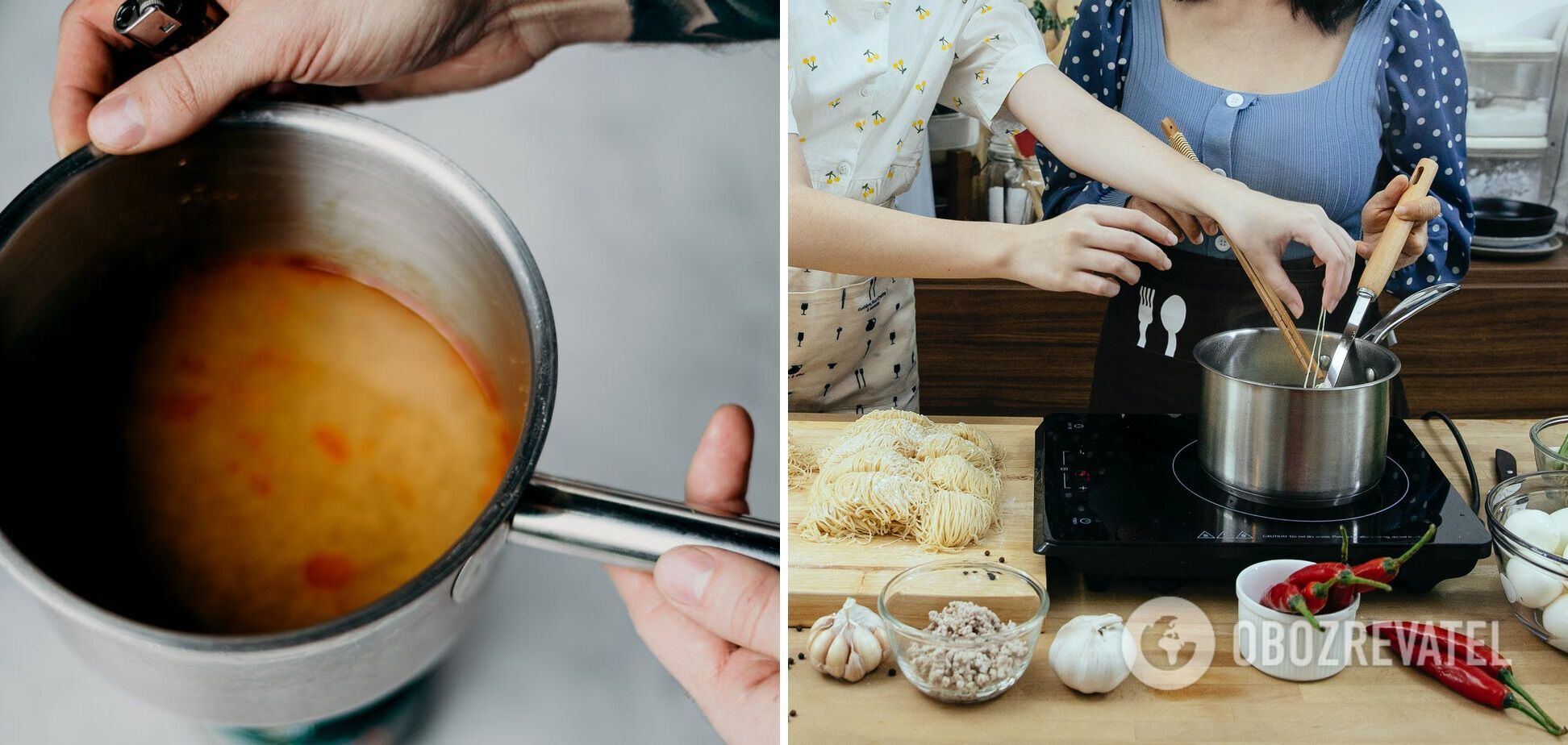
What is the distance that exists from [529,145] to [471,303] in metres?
0.24

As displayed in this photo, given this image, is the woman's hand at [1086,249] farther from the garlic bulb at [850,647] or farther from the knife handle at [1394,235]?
the garlic bulb at [850,647]

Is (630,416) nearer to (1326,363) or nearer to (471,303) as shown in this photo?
(471,303)

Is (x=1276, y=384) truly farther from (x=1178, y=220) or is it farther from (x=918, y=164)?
(x=918, y=164)

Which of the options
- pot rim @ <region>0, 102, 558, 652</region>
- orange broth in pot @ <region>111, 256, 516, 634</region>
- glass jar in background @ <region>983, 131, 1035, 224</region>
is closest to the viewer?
pot rim @ <region>0, 102, 558, 652</region>

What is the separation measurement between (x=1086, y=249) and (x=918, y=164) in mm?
128

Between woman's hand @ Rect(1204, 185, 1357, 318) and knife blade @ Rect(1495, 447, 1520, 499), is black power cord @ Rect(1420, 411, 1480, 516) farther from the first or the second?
woman's hand @ Rect(1204, 185, 1357, 318)

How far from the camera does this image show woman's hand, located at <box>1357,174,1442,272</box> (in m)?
0.68

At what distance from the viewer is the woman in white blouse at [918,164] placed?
668mm

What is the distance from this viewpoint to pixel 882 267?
27.4 inches

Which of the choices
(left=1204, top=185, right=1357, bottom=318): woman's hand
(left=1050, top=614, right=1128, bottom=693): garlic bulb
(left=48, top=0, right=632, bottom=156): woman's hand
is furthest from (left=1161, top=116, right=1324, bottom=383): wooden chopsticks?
(left=48, top=0, right=632, bottom=156): woman's hand

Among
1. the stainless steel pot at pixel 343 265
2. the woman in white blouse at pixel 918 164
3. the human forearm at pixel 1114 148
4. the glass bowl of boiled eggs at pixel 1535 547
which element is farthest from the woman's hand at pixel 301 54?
the glass bowl of boiled eggs at pixel 1535 547

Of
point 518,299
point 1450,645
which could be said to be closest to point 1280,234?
point 1450,645

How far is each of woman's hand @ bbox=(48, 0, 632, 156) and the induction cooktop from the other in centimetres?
43

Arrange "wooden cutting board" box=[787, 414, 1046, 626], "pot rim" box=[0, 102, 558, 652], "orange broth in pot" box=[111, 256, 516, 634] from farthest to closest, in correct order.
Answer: "wooden cutting board" box=[787, 414, 1046, 626]
"orange broth in pot" box=[111, 256, 516, 634]
"pot rim" box=[0, 102, 558, 652]
